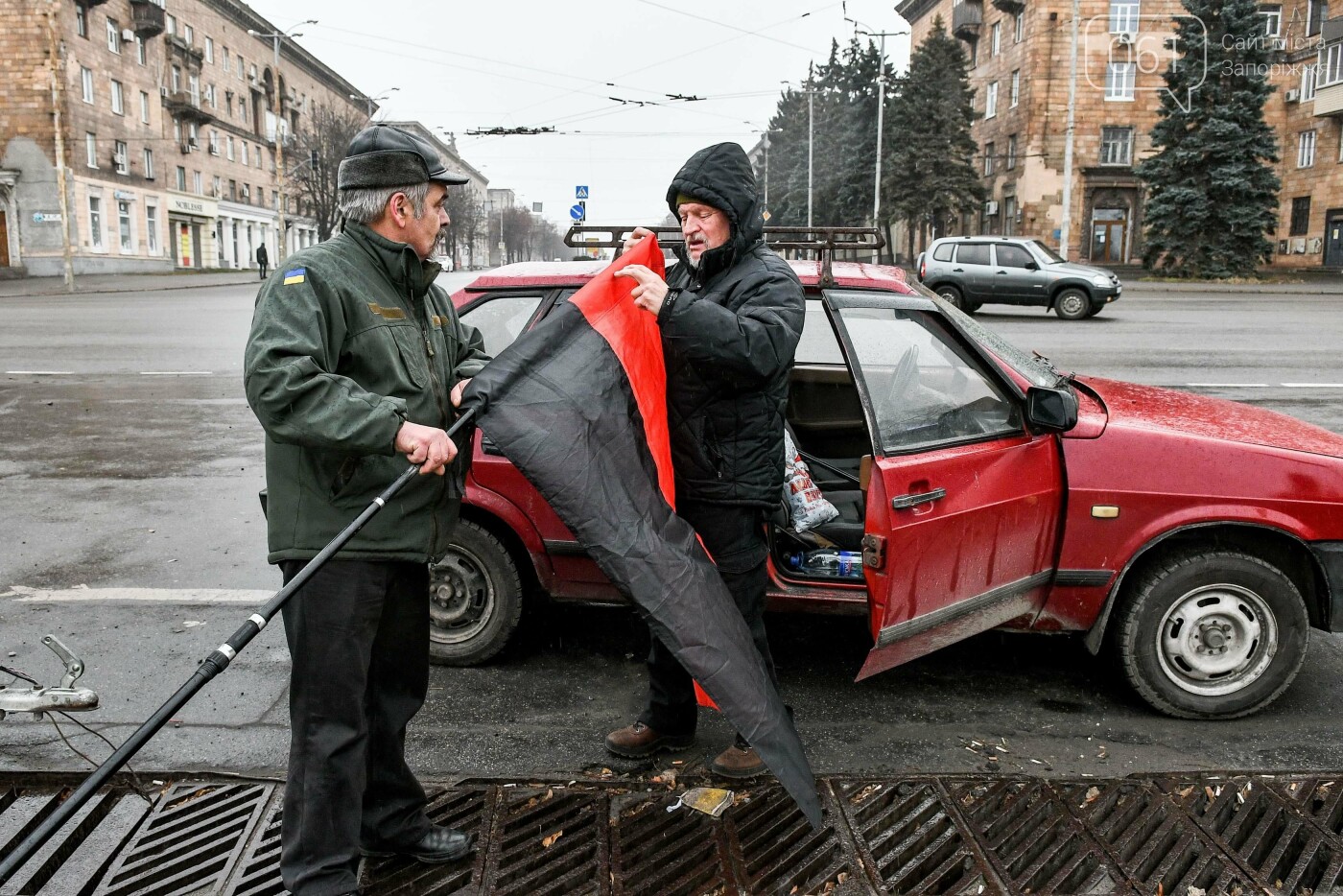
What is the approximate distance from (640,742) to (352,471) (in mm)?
1635

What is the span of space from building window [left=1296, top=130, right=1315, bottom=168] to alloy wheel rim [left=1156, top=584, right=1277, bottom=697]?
5090 cm

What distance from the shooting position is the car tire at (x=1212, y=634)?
3965 millimetres

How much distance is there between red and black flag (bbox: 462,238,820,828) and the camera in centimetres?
288

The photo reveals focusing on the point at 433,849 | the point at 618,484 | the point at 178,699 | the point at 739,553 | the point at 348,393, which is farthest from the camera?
the point at 739,553

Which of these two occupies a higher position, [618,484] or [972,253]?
[972,253]

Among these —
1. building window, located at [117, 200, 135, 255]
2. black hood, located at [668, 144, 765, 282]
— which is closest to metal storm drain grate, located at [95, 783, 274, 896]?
black hood, located at [668, 144, 765, 282]

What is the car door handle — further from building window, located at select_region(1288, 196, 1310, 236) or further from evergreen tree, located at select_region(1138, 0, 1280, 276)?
building window, located at select_region(1288, 196, 1310, 236)

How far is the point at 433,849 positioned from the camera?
3.10 meters

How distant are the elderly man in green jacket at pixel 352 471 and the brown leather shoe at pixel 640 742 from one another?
108 centimetres

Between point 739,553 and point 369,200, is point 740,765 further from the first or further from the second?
point 369,200

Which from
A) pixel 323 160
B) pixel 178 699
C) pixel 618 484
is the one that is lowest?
pixel 178 699

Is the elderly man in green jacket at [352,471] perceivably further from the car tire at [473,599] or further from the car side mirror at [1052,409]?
the car side mirror at [1052,409]

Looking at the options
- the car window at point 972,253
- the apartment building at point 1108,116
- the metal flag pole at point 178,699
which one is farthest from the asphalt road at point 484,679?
the apartment building at point 1108,116

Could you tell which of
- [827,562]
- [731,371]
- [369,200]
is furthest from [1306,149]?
[369,200]
